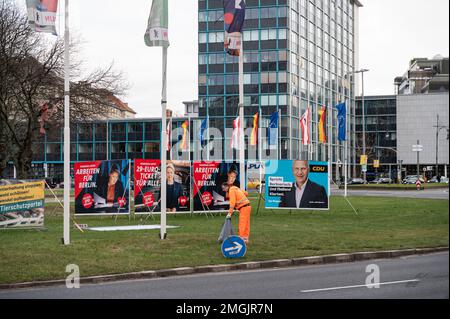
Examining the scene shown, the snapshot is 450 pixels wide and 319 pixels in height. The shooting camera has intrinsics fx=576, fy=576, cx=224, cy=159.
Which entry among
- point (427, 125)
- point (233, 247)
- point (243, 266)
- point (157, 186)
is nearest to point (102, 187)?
point (157, 186)

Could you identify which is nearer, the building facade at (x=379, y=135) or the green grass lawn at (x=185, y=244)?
the green grass lawn at (x=185, y=244)

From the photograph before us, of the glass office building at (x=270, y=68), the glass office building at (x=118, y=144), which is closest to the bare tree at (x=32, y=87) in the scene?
the glass office building at (x=270, y=68)

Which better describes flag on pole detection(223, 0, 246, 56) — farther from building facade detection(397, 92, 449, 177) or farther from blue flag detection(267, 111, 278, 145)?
blue flag detection(267, 111, 278, 145)

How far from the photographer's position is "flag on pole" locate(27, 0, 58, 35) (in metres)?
15.2

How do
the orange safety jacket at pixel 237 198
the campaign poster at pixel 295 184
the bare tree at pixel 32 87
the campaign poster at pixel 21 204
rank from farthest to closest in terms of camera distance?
1. the bare tree at pixel 32 87
2. the campaign poster at pixel 295 184
3. the campaign poster at pixel 21 204
4. the orange safety jacket at pixel 237 198

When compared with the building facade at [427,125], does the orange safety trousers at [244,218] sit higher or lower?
lower

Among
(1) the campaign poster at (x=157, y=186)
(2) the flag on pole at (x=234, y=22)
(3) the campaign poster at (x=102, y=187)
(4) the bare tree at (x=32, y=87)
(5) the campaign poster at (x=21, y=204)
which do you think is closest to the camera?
(2) the flag on pole at (x=234, y=22)

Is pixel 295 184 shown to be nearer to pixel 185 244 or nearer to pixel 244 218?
pixel 185 244

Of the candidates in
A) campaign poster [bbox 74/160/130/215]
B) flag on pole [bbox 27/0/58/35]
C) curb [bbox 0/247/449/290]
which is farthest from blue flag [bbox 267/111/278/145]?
curb [bbox 0/247/449/290]

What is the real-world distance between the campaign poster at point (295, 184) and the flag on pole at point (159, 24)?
11269 millimetres

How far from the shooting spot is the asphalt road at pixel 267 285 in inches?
357

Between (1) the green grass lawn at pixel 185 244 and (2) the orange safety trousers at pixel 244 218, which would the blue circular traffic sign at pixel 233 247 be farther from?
(2) the orange safety trousers at pixel 244 218

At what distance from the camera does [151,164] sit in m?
25.7
